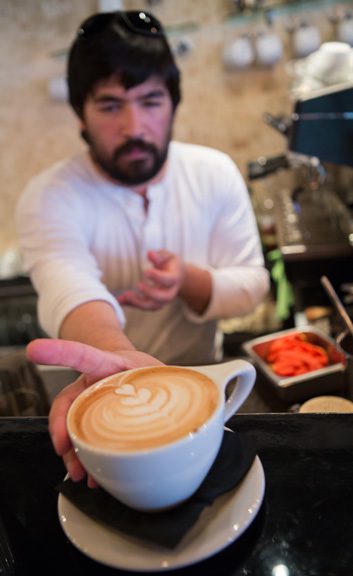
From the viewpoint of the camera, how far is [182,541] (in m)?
0.44

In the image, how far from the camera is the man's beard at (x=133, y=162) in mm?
1334

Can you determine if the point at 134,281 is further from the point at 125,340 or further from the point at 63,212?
the point at 125,340

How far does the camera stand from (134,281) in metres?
1.48

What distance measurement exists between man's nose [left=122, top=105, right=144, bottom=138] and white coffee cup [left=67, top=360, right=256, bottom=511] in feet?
3.07

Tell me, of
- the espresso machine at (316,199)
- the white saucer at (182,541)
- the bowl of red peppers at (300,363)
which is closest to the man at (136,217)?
the bowl of red peppers at (300,363)

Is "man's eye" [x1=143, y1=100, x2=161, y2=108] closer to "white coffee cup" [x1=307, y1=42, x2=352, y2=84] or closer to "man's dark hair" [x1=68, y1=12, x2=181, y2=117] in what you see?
"man's dark hair" [x1=68, y1=12, x2=181, y2=117]

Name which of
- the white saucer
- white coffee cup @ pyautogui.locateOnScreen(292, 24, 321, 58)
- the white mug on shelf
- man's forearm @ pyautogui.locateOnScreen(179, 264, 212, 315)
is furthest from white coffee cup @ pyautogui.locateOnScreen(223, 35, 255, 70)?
the white saucer

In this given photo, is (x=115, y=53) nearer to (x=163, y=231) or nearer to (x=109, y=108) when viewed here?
(x=109, y=108)

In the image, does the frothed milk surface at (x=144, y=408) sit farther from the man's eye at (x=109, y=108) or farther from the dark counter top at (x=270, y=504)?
Answer: the man's eye at (x=109, y=108)

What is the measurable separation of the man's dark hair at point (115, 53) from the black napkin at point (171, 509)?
101cm

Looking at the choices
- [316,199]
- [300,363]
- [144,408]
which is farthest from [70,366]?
[316,199]

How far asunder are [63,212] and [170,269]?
0.35m

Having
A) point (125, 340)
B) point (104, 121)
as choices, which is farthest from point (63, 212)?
point (125, 340)

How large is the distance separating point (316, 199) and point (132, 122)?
1219mm
